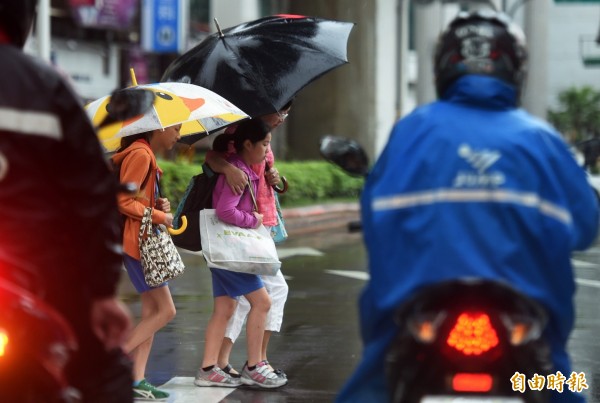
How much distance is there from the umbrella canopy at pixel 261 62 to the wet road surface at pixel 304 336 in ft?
5.35

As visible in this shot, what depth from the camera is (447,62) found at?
13.1 feet

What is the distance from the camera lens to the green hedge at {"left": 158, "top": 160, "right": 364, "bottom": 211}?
1808cm

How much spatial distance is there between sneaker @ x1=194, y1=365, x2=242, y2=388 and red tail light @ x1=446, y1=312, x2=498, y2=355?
3.67 m

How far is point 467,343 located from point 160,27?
22.3m

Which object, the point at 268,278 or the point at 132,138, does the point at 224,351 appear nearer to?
the point at 268,278

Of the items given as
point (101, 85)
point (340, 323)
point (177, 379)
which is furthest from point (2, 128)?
point (101, 85)

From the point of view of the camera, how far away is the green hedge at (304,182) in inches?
712

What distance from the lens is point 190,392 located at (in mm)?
6910

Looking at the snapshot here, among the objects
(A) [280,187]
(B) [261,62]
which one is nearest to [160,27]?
(A) [280,187]

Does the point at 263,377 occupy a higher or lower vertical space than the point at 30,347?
lower

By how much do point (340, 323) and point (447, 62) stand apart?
585 cm

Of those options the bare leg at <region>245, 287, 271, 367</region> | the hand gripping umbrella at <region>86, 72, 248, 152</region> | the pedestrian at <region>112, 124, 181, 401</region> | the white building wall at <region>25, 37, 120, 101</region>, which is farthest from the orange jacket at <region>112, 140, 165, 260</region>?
the white building wall at <region>25, 37, 120, 101</region>

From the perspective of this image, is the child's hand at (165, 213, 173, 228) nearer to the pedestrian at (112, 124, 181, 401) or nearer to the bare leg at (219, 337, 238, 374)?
the pedestrian at (112, 124, 181, 401)

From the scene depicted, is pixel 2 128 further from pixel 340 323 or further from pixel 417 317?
pixel 340 323
